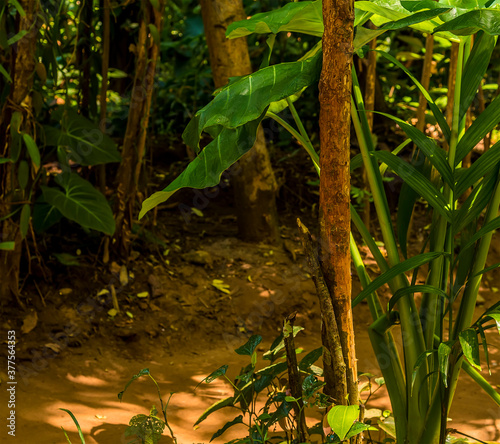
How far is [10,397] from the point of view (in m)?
2.20

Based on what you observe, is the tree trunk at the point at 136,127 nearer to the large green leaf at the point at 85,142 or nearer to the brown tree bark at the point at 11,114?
the large green leaf at the point at 85,142

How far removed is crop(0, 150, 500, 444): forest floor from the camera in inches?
84.6

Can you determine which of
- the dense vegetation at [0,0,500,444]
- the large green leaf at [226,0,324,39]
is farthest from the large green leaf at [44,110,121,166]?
the large green leaf at [226,0,324,39]

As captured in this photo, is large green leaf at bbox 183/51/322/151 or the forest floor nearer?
large green leaf at bbox 183/51/322/151

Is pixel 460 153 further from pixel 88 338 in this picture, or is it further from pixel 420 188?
pixel 88 338

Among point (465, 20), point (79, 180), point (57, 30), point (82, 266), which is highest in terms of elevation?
point (57, 30)

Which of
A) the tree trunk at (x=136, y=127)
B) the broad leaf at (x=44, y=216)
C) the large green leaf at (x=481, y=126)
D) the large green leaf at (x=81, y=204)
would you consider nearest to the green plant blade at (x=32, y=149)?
the large green leaf at (x=81, y=204)

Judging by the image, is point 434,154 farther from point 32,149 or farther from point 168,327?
point 168,327

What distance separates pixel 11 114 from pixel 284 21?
1609mm

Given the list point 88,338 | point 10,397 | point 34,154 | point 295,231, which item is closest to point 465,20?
point 34,154

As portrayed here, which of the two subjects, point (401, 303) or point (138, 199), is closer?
point (401, 303)

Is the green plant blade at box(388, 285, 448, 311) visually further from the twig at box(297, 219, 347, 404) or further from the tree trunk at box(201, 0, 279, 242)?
the tree trunk at box(201, 0, 279, 242)

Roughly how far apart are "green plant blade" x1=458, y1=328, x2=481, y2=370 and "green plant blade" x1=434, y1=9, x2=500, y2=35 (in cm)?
64

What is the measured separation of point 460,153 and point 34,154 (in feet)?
5.68
